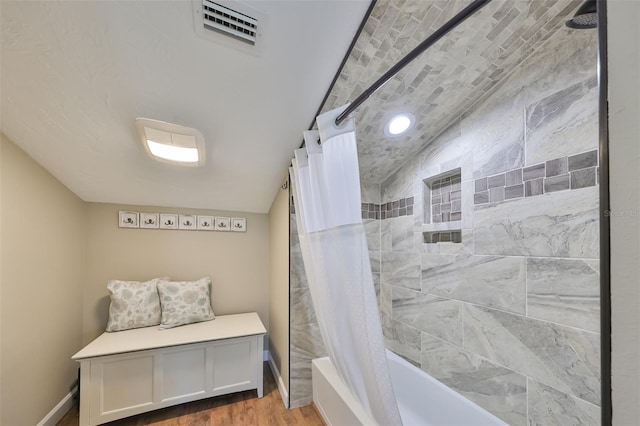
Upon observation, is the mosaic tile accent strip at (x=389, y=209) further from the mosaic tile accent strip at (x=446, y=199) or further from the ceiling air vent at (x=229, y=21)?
the ceiling air vent at (x=229, y=21)

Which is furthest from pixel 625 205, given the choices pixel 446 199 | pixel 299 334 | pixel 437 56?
pixel 299 334

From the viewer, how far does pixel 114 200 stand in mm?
2160

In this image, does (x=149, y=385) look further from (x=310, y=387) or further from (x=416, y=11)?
(x=416, y=11)

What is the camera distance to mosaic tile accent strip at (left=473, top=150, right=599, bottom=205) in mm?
986

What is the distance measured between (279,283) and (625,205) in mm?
2166

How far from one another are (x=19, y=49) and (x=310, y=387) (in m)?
2.65

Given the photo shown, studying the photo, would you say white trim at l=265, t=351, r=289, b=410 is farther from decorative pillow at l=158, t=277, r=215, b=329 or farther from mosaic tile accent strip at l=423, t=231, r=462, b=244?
mosaic tile accent strip at l=423, t=231, r=462, b=244

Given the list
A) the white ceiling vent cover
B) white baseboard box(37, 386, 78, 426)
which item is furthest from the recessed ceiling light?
white baseboard box(37, 386, 78, 426)

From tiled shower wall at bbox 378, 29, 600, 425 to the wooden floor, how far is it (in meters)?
1.10

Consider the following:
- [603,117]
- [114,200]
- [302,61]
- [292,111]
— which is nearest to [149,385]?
[114,200]

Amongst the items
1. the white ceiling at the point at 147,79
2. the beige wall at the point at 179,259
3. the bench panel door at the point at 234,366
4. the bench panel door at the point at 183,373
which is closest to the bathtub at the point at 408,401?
the bench panel door at the point at 234,366

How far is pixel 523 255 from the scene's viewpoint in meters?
1.18

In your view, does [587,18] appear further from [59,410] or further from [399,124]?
[59,410]

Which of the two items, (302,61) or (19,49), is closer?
(19,49)
